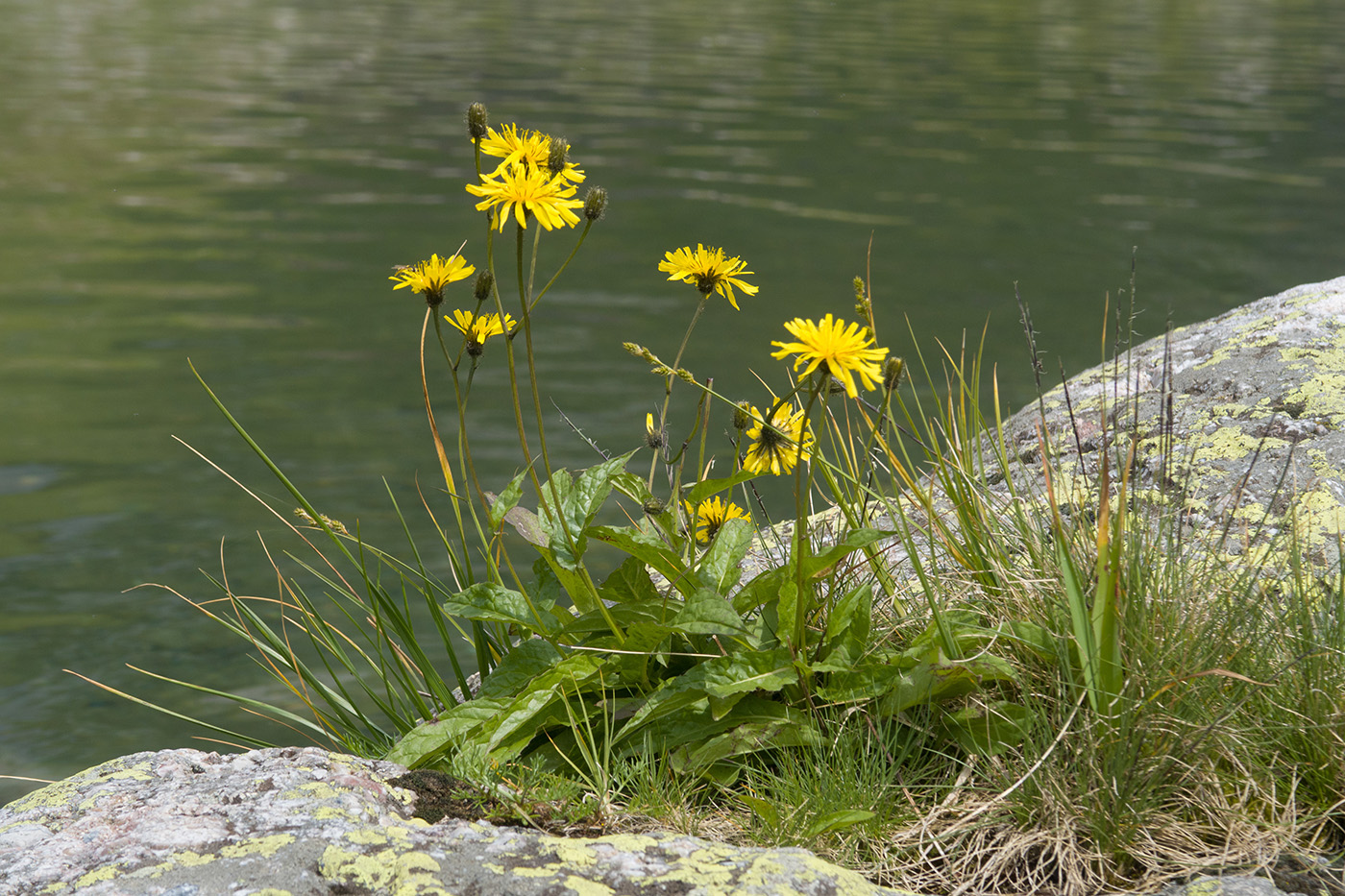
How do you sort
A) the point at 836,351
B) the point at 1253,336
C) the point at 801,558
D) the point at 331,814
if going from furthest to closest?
the point at 1253,336 < the point at 801,558 < the point at 836,351 < the point at 331,814

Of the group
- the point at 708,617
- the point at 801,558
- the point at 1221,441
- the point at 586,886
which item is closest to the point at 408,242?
the point at 1221,441

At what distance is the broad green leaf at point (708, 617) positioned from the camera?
2.14 m

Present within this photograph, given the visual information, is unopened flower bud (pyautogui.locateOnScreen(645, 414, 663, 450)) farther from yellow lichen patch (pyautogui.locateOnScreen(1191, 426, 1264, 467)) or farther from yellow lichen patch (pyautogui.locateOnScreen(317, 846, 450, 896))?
yellow lichen patch (pyautogui.locateOnScreen(1191, 426, 1264, 467))

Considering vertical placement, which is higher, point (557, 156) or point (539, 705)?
point (557, 156)

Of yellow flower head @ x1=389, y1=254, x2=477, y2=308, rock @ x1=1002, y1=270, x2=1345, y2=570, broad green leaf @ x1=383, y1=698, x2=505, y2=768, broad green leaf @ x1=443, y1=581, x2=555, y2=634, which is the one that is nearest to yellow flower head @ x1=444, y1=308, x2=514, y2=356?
yellow flower head @ x1=389, y1=254, x2=477, y2=308

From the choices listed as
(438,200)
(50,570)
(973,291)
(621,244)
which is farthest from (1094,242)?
(50,570)

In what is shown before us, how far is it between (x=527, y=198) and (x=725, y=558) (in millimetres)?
914

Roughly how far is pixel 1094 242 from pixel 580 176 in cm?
1018

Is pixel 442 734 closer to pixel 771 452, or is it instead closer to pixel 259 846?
pixel 259 846

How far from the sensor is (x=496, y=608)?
242 cm

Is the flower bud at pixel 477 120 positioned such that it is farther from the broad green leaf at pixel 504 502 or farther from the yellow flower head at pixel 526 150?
the broad green leaf at pixel 504 502

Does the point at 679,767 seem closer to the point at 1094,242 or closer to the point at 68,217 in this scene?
the point at 1094,242

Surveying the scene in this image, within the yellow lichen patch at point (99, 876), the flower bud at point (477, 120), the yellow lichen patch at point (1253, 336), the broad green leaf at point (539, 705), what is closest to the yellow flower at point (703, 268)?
the flower bud at point (477, 120)

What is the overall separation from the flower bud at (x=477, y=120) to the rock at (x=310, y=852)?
1283mm
